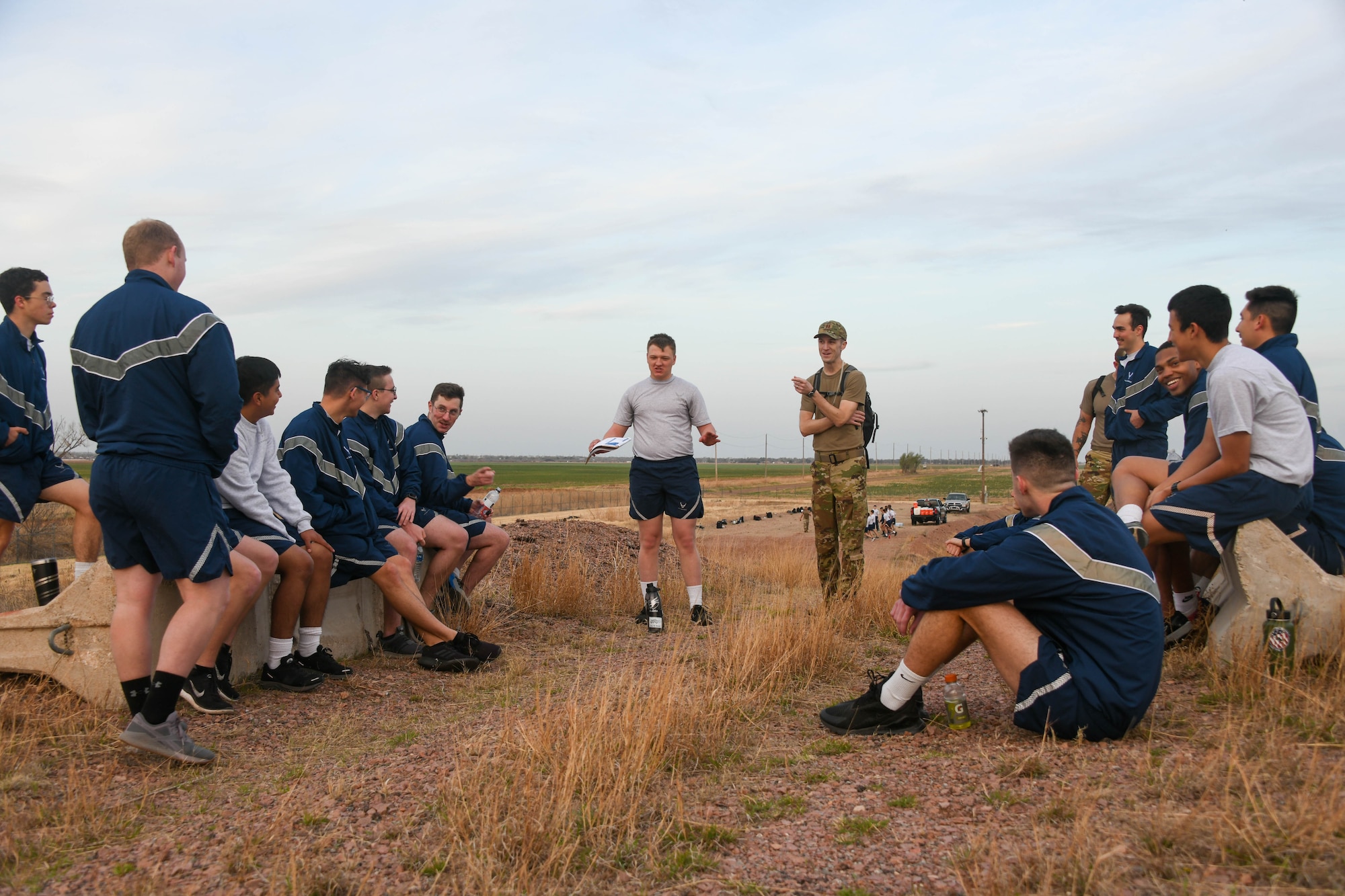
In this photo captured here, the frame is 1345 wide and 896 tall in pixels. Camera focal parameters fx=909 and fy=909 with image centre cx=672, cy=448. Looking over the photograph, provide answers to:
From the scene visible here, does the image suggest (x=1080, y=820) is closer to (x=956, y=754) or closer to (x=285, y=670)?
(x=956, y=754)

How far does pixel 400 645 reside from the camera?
607 centimetres

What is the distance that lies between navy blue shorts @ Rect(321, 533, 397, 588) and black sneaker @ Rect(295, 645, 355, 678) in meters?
0.46

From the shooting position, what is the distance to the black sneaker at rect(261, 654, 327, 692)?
4992mm

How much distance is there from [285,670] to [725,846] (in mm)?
3150

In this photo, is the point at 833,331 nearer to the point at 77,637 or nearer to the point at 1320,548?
the point at 1320,548

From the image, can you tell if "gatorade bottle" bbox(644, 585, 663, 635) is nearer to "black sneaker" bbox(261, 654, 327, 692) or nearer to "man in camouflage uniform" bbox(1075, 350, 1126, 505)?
"black sneaker" bbox(261, 654, 327, 692)

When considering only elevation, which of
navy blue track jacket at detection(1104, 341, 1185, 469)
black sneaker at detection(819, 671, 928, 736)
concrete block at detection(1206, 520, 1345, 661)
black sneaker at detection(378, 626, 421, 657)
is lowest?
black sneaker at detection(378, 626, 421, 657)

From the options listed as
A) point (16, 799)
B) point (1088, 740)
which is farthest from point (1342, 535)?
point (16, 799)

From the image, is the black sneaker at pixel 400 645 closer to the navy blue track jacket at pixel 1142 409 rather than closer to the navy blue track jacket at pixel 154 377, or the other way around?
the navy blue track jacket at pixel 154 377

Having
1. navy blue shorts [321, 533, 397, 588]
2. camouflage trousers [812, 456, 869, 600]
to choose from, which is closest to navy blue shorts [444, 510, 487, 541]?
navy blue shorts [321, 533, 397, 588]

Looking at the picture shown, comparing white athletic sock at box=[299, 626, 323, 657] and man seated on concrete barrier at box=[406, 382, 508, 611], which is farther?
man seated on concrete barrier at box=[406, 382, 508, 611]

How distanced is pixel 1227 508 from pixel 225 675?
516 cm

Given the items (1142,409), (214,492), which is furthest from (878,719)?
(1142,409)

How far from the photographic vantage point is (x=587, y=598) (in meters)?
7.95
